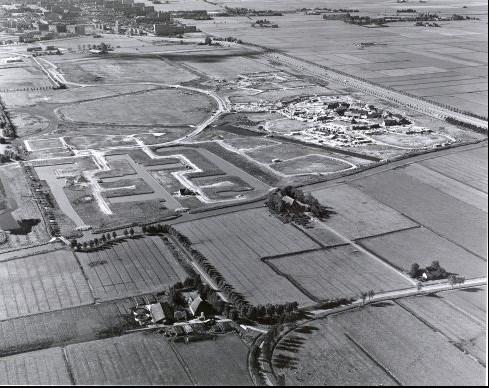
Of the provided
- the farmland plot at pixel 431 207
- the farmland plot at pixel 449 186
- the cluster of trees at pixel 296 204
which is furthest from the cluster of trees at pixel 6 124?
the farmland plot at pixel 449 186

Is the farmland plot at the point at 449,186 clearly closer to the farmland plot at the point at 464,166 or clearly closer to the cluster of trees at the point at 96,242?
the farmland plot at the point at 464,166

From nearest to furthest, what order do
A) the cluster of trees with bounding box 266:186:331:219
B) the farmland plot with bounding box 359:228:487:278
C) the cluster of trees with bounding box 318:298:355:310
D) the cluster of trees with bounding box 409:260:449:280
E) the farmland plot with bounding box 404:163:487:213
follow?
1. the cluster of trees with bounding box 318:298:355:310
2. the cluster of trees with bounding box 409:260:449:280
3. the farmland plot with bounding box 359:228:487:278
4. the cluster of trees with bounding box 266:186:331:219
5. the farmland plot with bounding box 404:163:487:213

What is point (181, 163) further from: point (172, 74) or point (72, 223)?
point (172, 74)

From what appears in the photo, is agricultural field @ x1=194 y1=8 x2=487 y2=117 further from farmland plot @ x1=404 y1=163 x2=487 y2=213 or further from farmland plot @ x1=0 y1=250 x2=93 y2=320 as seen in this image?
farmland plot @ x1=0 y1=250 x2=93 y2=320

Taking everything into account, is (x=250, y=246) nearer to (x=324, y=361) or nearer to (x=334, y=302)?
(x=334, y=302)

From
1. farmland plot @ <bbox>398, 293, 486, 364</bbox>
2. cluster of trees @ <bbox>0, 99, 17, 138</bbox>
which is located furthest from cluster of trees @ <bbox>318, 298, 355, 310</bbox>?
cluster of trees @ <bbox>0, 99, 17, 138</bbox>
